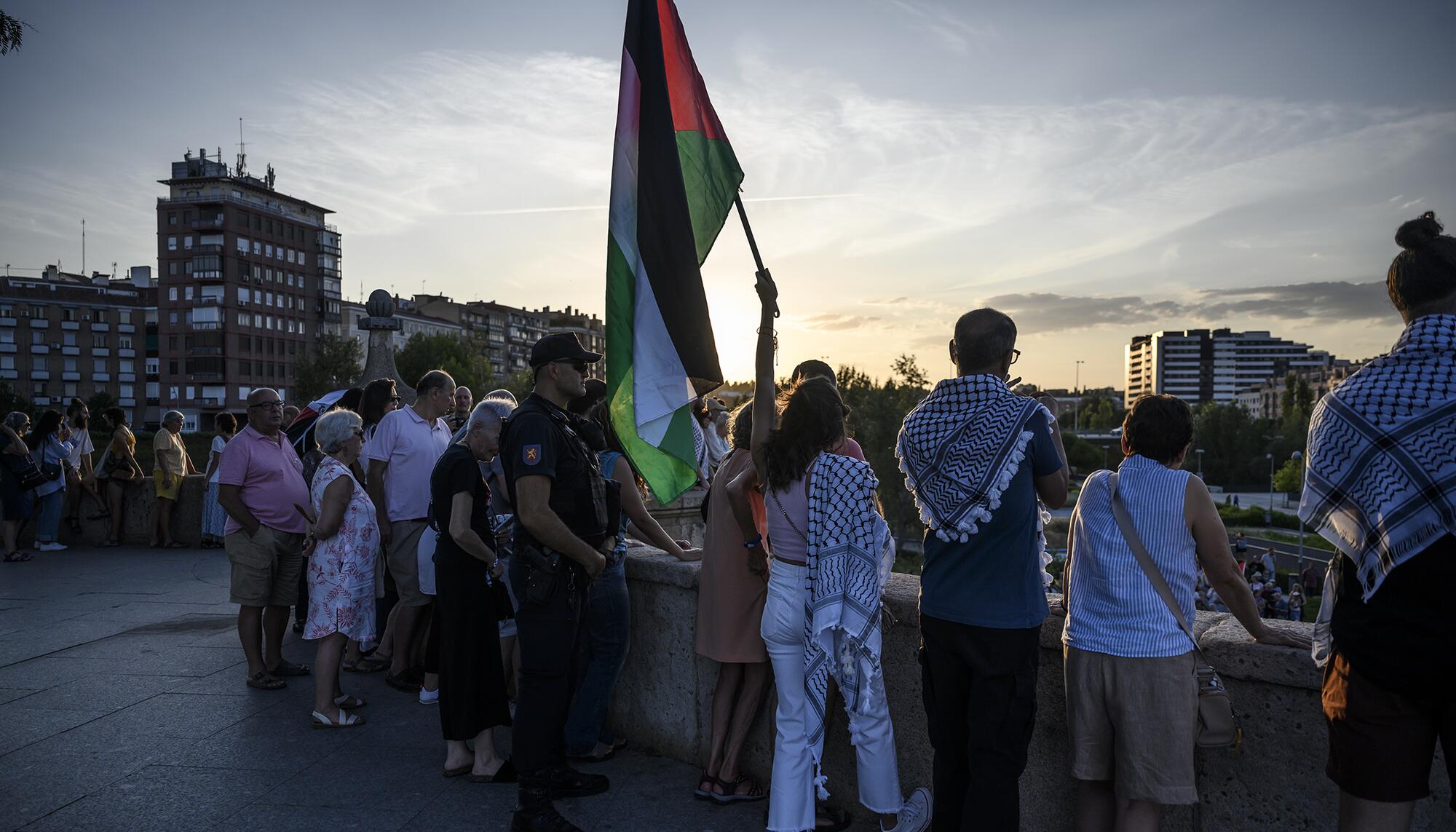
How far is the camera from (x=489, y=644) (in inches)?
175

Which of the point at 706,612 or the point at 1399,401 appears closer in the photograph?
the point at 1399,401

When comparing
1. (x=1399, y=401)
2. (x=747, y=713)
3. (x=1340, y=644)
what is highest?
(x=1399, y=401)

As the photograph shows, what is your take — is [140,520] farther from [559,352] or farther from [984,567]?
[984,567]

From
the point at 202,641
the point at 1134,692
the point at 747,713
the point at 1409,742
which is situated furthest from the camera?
the point at 202,641

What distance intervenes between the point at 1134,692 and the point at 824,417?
1.49 meters

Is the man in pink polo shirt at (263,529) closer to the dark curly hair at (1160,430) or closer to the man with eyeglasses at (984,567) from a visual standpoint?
the man with eyeglasses at (984,567)

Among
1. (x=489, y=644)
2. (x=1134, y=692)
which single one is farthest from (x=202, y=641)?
(x=1134, y=692)

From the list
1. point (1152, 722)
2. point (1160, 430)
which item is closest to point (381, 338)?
point (1160, 430)

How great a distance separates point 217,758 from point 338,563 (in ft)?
3.83

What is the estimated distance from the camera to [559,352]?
394cm

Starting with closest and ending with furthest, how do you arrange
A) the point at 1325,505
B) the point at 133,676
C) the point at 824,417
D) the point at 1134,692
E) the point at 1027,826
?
1. the point at 1325,505
2. the point at 1134,692
3. the point at 1027,826
4. the point at 824,417
5. the point at 133,676

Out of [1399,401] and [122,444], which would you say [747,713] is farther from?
[122,444]

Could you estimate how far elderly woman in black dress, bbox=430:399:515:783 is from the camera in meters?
4.37

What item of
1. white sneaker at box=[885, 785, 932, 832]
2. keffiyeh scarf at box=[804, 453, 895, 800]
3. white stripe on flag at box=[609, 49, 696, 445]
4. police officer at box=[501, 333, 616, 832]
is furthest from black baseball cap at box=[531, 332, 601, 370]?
white sneaker at box=[885, 785, 932, 832]
